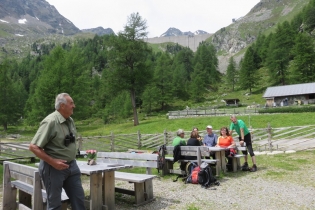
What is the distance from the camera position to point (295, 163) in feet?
36.0

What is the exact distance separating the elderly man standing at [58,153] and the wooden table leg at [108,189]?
164 cm

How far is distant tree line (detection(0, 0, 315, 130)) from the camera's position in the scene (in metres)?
35.6

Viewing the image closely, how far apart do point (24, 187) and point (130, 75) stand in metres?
30.9

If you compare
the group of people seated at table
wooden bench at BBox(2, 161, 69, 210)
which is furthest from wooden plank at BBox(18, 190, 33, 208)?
the group of people seated at table

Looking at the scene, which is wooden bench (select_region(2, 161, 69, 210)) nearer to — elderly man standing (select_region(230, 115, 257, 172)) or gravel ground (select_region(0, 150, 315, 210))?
gravel ground (select_region(0, 150, 315, 210))

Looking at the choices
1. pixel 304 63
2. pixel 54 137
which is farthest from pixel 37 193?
pixel 304 63

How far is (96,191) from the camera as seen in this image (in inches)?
222

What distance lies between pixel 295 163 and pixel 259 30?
186 metres

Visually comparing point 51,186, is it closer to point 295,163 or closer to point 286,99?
point 295,163

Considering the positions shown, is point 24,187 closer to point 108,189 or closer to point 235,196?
point 108,189

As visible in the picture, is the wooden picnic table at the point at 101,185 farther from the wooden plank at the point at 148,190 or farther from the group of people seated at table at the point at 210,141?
the group of people seated at table at the point at 210,141

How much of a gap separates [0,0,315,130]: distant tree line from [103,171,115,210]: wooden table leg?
1500cm

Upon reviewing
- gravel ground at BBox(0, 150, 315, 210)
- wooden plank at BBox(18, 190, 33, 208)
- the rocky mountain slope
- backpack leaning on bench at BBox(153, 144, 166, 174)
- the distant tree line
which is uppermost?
the rocky mountain slope

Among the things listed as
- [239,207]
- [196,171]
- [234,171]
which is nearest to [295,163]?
[234,171]
